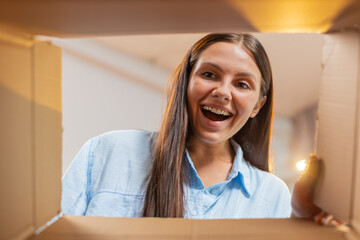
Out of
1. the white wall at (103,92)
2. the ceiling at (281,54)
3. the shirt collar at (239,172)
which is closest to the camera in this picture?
the shirt collar at (239,172)

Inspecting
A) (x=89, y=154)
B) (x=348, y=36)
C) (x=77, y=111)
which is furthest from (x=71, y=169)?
(x=77, y=111)

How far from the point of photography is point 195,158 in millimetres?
1176

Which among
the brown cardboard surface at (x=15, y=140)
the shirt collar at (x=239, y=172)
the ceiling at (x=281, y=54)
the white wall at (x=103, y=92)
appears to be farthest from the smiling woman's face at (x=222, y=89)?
the white wall at (x=103, y=92)

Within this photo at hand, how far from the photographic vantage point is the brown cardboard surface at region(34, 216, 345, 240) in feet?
1.48

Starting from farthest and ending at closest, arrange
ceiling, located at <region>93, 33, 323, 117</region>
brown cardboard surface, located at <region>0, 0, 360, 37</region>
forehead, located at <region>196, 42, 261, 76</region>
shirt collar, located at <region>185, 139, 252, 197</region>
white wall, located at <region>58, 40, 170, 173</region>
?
white wall, located at <region>58, 40, 170, 173</region>
ceiling, located at <region>93, 33, 323, 117</region>
shirt collar, located at <region>185, 139, 252, 197</region>
forehead, located at <region>196, 42, 261, 76</region>
brown cardboard surface, located at <region>0, 0, 360, 37</region>

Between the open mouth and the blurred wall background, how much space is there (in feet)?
2.84

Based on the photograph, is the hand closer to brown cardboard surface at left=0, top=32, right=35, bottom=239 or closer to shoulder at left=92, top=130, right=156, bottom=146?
brown cardboard surface at left=0, top=32, right=35, bottom=239

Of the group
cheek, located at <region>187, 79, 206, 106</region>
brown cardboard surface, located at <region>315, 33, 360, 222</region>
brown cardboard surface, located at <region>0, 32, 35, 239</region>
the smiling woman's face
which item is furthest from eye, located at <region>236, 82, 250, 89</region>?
brown cardboard surface, located at <region>0, 32, 35, 239</region>

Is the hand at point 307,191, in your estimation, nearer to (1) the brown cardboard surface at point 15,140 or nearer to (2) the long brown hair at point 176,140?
(1) the brown cardboard surface at point 15,140

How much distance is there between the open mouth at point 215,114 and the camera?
1.06 metres

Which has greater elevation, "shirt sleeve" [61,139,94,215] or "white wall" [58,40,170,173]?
"white wall" [58,40,170,173]

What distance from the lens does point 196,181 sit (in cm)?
109

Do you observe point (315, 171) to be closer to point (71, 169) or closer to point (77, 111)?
point (71, 169)

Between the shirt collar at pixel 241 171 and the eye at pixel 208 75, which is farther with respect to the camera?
the shirt collar at pixel 241 171
